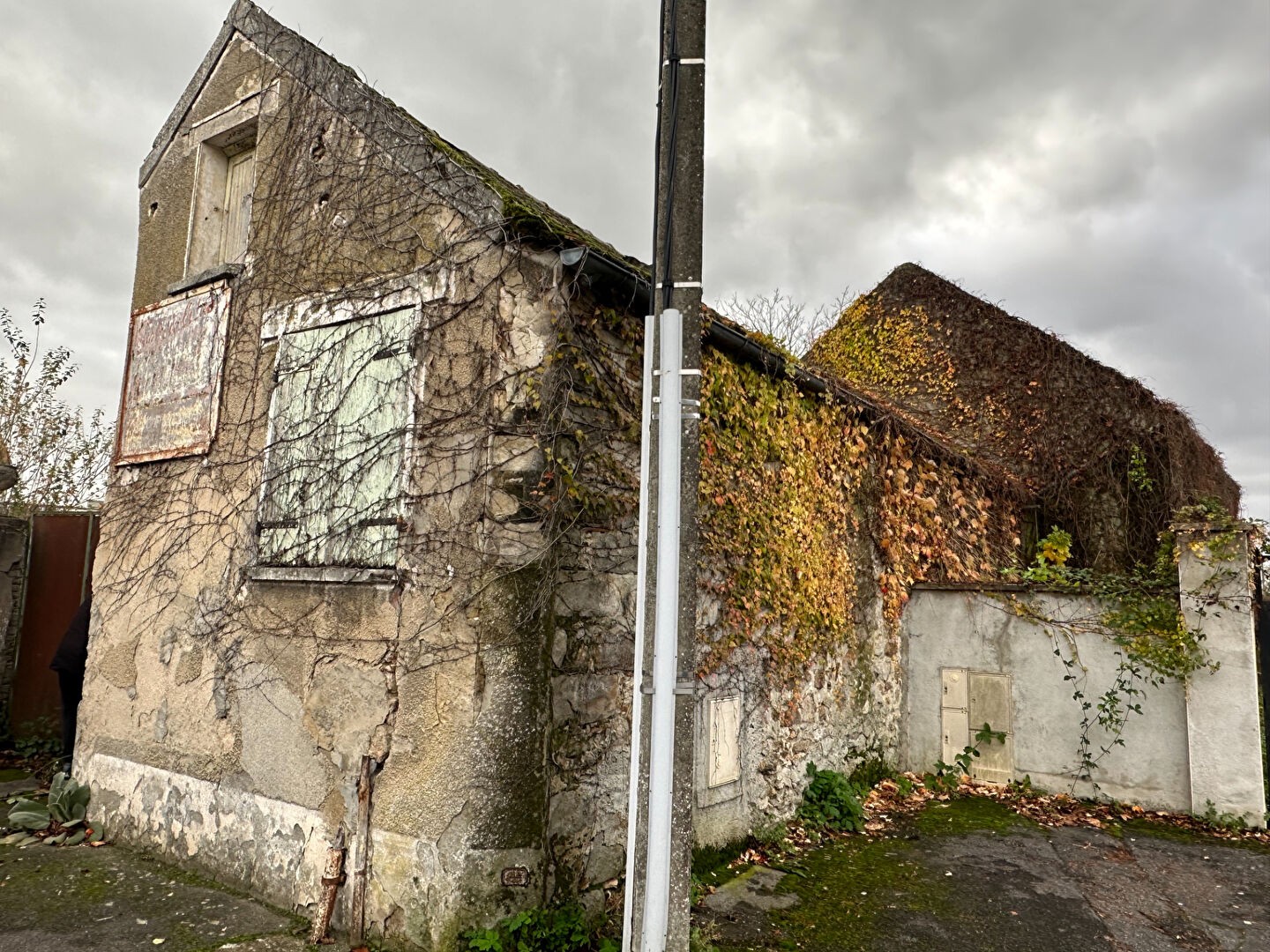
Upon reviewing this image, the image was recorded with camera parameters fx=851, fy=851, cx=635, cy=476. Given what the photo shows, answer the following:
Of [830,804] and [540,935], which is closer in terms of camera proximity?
[540,935]

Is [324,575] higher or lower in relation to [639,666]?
higher

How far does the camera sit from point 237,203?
248 inches

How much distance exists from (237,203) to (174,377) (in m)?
1.37

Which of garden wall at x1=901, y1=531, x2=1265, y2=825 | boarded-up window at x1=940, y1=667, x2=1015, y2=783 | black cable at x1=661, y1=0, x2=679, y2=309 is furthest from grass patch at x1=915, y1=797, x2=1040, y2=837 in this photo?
black cable at x1=661, y1=0, x2=679, y2=309

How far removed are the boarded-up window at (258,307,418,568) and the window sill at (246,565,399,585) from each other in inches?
1.8

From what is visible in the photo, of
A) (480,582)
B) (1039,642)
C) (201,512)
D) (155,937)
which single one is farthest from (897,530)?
(155,937)

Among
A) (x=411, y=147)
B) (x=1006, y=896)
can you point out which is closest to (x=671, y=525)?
(x=411, y=147)

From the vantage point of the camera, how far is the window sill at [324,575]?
14.8 feet

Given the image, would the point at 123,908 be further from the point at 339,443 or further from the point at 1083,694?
the point at 1083,694

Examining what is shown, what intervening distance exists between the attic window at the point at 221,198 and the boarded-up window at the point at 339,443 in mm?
1394

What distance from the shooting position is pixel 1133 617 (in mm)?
7320

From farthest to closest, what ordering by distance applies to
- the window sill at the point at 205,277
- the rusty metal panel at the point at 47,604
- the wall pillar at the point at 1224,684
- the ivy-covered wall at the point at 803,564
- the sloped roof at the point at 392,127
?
1. the rusty metal panel at the point at 47,604
2. the wall pillar at the point at 1224,684
3. the window sill at the point at 205,277
4. the ivy-covered wall at the point at 803,564
5. the sloped roof at the point at 392,127

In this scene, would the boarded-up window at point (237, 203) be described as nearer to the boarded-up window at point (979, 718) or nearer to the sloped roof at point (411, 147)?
the sloped roof at point (411, 147)

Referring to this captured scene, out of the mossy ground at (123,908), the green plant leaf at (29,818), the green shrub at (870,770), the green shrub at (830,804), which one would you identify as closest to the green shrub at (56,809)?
the green plant leaf at (29,818)
